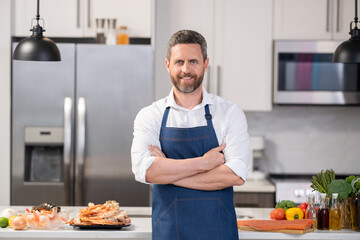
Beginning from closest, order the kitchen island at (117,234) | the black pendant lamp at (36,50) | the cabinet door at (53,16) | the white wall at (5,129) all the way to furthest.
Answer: the kitchen island at (117,234), the black pendant lamp at (36,50), the white wall at (5,129), the cabinet door at (53,16)

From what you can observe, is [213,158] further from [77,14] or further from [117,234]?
[77,14]

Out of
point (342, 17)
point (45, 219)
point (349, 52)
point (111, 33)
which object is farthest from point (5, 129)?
point (342, 17)

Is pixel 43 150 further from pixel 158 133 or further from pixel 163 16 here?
pixel 158 133

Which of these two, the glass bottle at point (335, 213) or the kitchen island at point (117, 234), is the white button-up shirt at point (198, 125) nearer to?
the kitchen island at point (117, 234)

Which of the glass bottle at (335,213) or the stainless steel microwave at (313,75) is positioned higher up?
the stainless steel microwave at (313,75)

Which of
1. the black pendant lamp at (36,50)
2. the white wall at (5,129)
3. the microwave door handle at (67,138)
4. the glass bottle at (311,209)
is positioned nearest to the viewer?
the glass bottle at (311,209)

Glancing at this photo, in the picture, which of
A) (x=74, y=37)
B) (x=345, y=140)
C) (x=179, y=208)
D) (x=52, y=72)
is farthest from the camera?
(x=345, y=140)

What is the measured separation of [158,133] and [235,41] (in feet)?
7.17

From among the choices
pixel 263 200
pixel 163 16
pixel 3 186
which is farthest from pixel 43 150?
pixel 263 200

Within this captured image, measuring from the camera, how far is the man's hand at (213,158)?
2285 mm

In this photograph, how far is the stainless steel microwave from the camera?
4262mm

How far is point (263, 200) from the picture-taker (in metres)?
4.17

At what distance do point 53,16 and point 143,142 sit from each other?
2.22 metres

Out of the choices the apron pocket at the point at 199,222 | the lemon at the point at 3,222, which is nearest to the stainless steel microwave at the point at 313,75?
the apron pocket at the point at 199,222
